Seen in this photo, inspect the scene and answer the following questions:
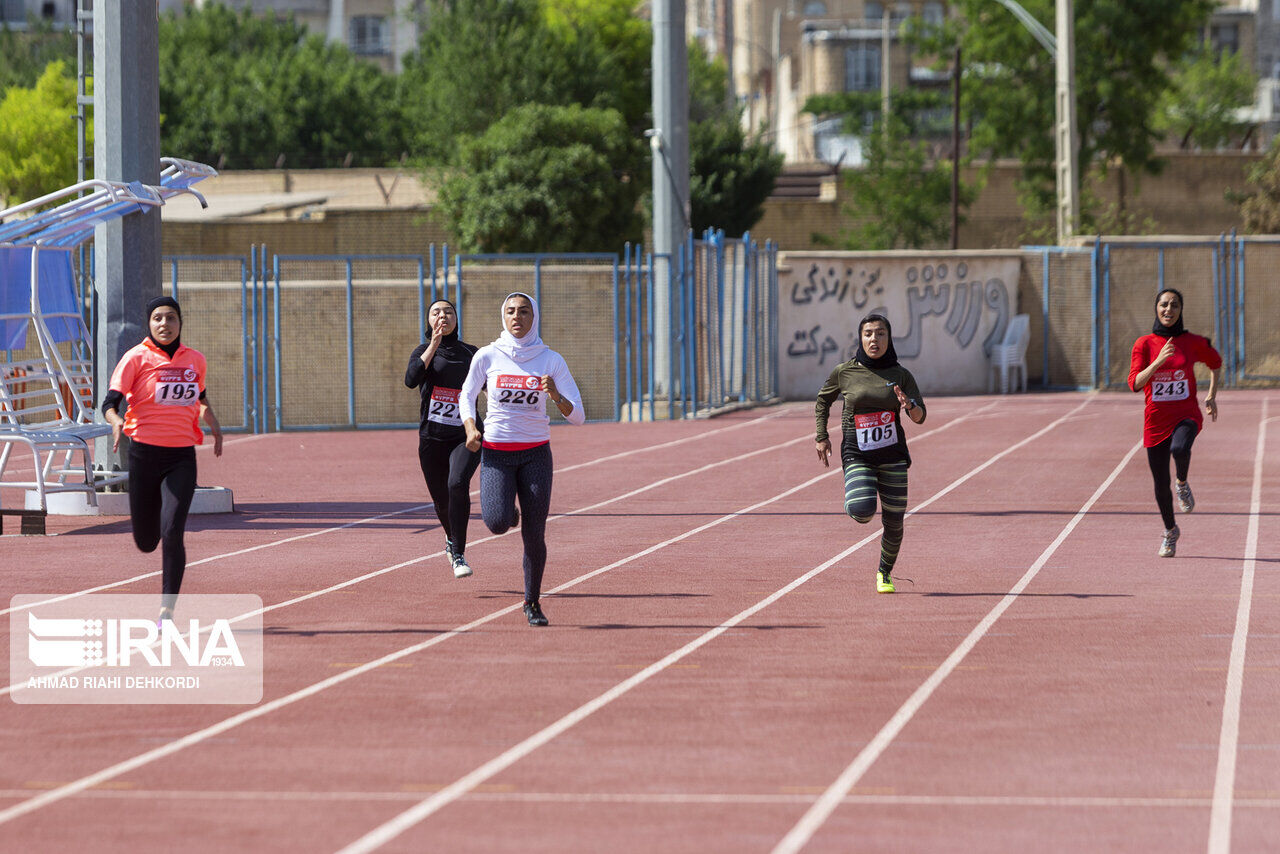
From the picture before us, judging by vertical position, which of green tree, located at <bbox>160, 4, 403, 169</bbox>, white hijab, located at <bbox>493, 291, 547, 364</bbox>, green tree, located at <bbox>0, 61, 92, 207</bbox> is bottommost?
white hijab, located at <bbox>493, 291, 547, 364</bbox>

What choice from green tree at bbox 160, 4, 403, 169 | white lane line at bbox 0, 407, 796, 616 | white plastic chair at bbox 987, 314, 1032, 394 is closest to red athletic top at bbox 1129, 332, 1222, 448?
white lane line at bbox 0, 407, 796, 616

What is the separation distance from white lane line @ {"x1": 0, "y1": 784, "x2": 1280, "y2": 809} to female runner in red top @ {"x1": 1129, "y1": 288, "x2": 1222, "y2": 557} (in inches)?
243

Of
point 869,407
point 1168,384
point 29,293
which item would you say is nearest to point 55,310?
point 29,293

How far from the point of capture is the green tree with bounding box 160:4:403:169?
208 ft

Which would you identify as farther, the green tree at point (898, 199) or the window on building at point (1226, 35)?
the window on building at point (1226, 35)

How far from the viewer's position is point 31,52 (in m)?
76.2

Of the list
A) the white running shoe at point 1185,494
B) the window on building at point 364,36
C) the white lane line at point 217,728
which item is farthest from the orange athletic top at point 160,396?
the window on building at point 364,36

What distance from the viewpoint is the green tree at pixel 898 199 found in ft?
176

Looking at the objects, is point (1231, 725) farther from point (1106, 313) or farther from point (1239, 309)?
point (1239, 309)

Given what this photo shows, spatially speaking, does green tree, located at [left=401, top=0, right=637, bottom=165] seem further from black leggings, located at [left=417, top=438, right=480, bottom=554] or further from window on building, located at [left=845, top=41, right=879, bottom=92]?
black leggings, located at [left=417, top=438, right=480, bottom=554]

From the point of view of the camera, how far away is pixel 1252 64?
94.2 metres

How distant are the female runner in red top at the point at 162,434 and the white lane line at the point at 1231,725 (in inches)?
198

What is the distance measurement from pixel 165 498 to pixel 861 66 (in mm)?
86812

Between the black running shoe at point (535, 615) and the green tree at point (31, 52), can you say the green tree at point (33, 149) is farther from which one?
the black running shoe at point (535, 615)
